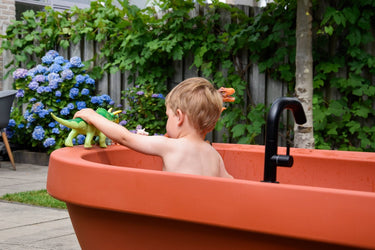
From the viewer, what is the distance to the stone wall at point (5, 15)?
642 centimetres

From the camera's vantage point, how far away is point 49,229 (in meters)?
2.67

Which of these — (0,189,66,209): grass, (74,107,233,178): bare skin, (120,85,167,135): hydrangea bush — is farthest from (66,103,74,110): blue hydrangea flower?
(74,107,233,178): bare skin

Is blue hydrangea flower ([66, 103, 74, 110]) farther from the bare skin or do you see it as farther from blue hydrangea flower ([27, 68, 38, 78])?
the bare skin

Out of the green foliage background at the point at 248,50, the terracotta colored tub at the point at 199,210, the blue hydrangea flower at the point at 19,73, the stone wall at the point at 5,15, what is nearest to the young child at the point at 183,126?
the terracotta colored tub at the point at 199,210

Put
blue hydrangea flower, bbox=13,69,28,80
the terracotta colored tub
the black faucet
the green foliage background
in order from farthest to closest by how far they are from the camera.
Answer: blue hydrangea flower, bbox=13,69,28,80 → the green foliage background → the black faucet → the terracotta colored tub

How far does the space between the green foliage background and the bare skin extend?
8.06 feet

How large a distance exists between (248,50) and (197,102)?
319 centimetres

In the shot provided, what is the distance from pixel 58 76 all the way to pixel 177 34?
4.80 feet

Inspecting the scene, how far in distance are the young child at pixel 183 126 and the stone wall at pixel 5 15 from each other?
5257 millimetres

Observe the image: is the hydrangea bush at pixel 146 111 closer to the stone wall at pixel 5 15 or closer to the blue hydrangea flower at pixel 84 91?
the blue hydrangea flower at pixel 84 91

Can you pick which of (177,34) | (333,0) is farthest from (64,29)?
(333,0)

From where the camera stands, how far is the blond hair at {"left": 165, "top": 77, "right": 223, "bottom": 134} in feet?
5.03

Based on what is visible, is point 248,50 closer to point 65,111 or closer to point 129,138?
point 65,111

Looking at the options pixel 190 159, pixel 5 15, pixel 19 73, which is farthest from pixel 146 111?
pixel 190 159
